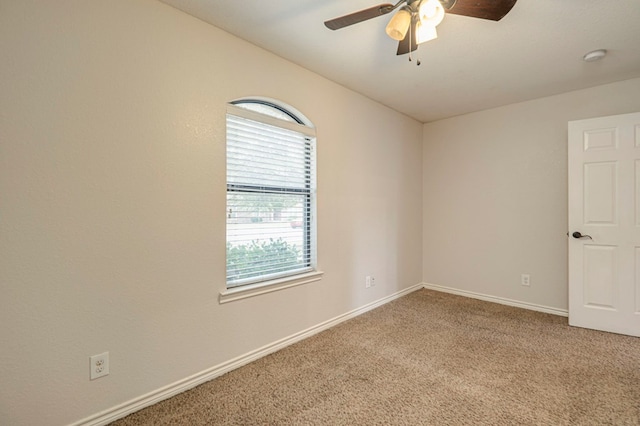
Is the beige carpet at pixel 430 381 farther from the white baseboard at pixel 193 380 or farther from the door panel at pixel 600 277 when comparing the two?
the door panel at pixel 600 277

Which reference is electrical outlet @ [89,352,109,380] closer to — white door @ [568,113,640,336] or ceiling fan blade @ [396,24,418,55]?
ceiling fan blade @ [396,24,418,55]

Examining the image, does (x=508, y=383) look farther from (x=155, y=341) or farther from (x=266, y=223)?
(x=155, y=341)

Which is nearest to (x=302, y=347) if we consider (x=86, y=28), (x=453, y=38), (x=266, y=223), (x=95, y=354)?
(x=266, y=223)

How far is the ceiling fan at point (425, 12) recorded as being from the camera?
143 cm

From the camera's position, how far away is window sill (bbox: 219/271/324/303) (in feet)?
7.07

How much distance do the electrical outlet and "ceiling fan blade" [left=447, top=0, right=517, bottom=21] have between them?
2.63m

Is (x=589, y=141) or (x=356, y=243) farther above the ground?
(x=589, y=141)

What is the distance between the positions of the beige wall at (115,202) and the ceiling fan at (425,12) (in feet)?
3.47

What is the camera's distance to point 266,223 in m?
2.46

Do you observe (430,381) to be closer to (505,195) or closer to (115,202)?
(115,202)

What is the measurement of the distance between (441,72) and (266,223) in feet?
7.03

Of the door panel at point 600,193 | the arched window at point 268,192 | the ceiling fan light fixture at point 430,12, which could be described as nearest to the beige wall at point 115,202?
the arched window at point 268,192

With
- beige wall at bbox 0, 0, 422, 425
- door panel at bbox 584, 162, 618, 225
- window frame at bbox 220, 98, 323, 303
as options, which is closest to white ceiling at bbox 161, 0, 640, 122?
beige wall at bbox 0, 0, 422, 425

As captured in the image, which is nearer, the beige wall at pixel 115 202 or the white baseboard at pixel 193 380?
the beige wall at pixel 115 202
